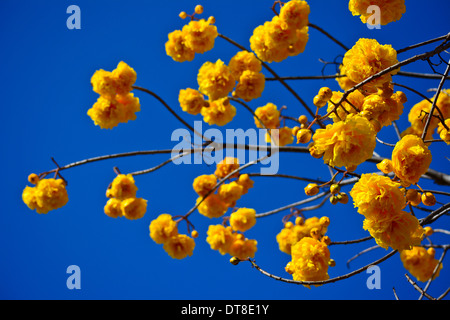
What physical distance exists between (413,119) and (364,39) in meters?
1.03

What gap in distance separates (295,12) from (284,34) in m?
0.12

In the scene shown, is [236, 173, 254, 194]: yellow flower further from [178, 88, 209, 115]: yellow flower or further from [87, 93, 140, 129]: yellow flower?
[87, 93, 140, 129]: yellow flower

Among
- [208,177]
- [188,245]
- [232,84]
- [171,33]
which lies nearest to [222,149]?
[208,177]

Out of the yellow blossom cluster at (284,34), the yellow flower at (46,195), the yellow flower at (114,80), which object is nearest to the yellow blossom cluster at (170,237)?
the yellow flower at (46,195)

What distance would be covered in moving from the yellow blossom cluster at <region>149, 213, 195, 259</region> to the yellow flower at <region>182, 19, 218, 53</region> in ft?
3.14

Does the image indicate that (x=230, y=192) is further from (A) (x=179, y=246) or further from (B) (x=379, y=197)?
(B) (x=379, y=197)

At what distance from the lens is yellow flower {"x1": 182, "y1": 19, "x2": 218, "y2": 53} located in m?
2.04

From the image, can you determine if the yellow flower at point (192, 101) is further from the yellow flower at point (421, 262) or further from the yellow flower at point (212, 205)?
the yellow flower at point (421, 262)

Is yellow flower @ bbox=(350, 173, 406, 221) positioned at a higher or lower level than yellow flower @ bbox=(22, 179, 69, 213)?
lower

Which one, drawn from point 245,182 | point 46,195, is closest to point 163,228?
point 245,182

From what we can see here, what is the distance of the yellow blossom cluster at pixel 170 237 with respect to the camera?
210 centimetres

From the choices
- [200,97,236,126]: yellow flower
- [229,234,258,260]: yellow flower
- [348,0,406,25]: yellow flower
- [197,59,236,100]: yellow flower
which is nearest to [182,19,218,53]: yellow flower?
[197,59,236,100]: yellow flower

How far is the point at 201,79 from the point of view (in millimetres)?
1970

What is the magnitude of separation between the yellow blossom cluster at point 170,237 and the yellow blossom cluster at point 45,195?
0.52m
